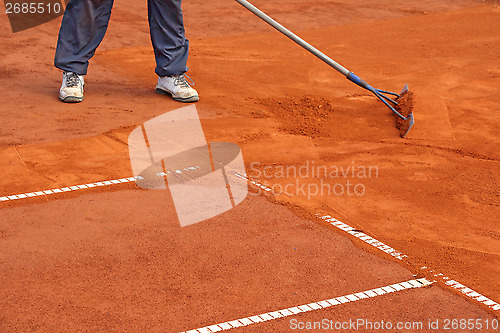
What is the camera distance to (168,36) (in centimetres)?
567

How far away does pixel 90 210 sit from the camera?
383 cm

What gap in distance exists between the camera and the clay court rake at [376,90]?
5248mm

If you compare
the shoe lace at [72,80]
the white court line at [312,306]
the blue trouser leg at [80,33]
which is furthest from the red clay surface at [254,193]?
the blue trouser leg at [80,33]

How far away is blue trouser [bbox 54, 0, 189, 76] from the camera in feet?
18.0

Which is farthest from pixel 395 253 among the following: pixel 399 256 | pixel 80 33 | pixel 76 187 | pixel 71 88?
pixel 80 33

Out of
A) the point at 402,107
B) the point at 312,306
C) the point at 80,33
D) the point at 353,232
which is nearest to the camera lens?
the point at 312,306

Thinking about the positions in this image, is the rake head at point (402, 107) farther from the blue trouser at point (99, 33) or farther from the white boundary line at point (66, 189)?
the white boundary line at point (66, 189)

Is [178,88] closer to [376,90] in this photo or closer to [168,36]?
[168,36]

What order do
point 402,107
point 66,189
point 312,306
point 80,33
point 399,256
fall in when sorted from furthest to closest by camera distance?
point 80,33
point 402,107
point 66,189
point 399,256
point 312,306

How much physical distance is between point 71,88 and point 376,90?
8.04 feet

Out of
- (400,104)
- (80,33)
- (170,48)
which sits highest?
(80,33)

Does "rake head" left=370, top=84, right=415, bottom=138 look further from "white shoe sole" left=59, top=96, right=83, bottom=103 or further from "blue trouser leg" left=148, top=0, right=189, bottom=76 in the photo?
"white shoe sole" left=59, top=96, right=83, bottom=103

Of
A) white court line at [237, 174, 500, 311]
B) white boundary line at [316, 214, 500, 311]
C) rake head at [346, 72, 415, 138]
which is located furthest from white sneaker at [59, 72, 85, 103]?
white boundary line at [316, 214, 500, 311]

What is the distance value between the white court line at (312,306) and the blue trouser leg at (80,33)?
10.9 feet
